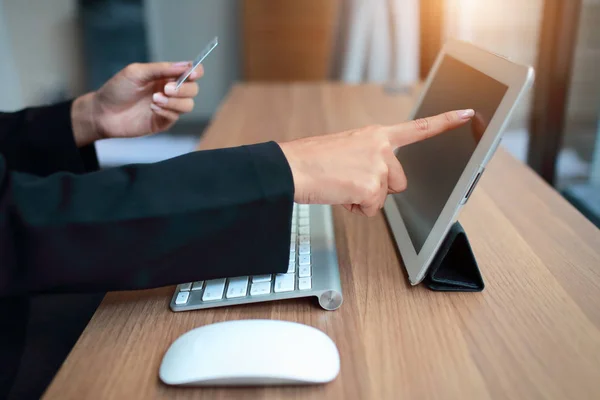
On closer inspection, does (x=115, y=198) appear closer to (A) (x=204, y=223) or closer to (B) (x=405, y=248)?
(A) (x=204, y=223)

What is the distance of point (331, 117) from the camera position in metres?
1.30

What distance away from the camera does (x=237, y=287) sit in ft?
1.91

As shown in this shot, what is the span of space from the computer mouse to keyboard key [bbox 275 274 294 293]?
74 mm

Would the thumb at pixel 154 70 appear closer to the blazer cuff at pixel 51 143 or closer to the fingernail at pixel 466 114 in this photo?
the blazer cuff at pixel 51 143

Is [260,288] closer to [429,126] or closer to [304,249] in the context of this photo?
[304,249]

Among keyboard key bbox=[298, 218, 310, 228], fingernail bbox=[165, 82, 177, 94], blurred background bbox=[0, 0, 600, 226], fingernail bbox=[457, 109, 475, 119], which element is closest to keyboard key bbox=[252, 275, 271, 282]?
keyboard key bbox=[298, 218, 310, 228]

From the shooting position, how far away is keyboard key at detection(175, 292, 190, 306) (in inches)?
22.5

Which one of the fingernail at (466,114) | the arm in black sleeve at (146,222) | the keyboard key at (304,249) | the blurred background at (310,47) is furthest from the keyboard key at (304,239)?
the blurred background at (310,47)

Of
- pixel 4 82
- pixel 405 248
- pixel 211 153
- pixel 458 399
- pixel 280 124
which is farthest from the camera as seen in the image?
pixel 4 82

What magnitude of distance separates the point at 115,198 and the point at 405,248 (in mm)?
350

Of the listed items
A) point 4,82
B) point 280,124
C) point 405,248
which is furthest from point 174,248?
point 4,82

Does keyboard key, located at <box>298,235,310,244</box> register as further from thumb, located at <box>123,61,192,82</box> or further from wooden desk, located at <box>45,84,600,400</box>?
thumb, located at <box>123,61,192,82</box>

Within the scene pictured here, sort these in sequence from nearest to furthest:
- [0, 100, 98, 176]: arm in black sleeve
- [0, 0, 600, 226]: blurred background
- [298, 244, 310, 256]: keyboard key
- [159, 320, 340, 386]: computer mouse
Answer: [159, 320, 340, 386]: computer mouse, [298, 244, 310, 256]: keyboard key, [0, 100, 98, 176]: arm in black sleeve, [0, 0, 600, 226]: blurred background

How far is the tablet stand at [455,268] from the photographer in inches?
23.4
